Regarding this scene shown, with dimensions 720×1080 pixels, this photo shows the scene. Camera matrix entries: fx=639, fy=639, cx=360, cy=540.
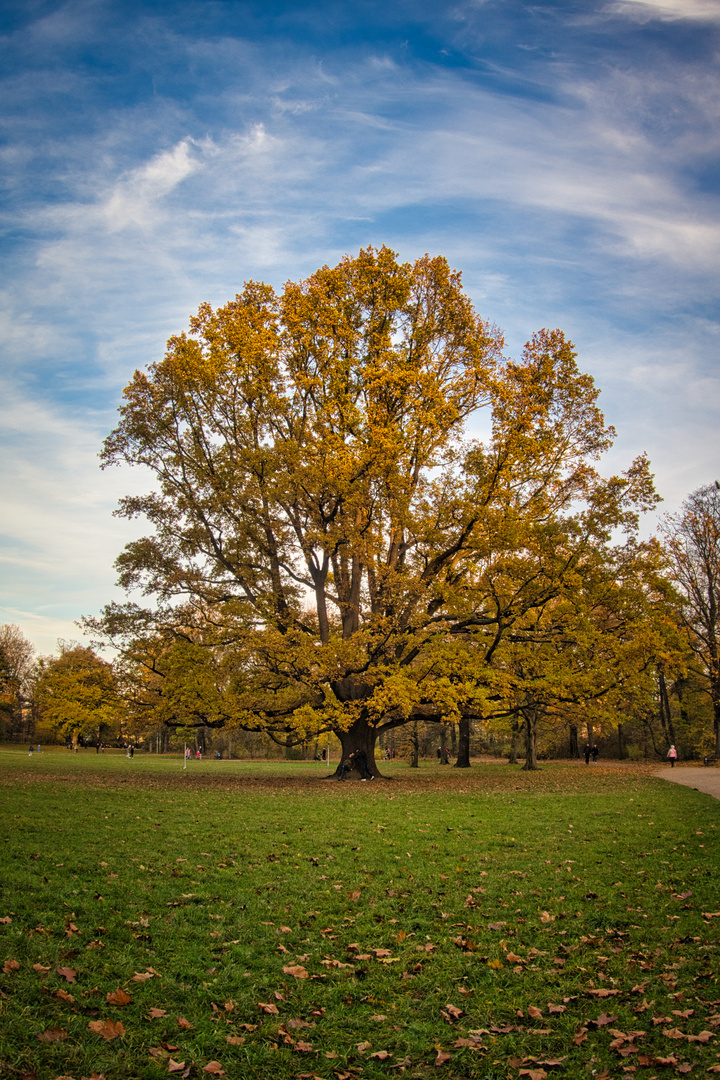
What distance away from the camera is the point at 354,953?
18.9 ft

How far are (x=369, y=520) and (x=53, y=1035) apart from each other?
1884 cm

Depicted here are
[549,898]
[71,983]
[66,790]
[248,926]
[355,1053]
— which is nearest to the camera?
[355,1053]

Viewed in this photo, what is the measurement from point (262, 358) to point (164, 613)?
32.7 feet

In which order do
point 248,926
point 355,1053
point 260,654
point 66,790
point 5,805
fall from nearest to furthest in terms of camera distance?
point 355,1053, point 248,926, point 5,805, point 66,790, point 260,654

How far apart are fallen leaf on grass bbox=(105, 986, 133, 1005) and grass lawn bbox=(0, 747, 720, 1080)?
16 millimetres

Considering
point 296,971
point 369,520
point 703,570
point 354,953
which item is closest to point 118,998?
point 296,971

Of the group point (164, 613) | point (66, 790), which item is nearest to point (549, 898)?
point (66, 790)

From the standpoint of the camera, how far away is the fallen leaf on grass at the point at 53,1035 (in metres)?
3.90

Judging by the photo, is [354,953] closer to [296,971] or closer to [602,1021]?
[296,971]

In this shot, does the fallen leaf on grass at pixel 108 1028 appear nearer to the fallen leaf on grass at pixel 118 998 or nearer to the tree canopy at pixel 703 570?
the fallen leaf on grass at pixel 118 998

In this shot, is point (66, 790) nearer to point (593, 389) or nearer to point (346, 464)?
point (346, 464)

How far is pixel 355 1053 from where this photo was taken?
4160 mm

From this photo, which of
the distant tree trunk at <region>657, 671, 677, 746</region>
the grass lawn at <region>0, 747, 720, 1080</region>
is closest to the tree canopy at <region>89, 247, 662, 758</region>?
the grass lawn at <region>0, 747, 720, 1080</region>

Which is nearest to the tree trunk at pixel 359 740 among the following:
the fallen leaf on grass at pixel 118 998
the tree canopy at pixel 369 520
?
the tree canopy at pixel 369 520
